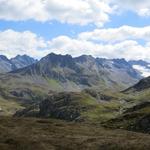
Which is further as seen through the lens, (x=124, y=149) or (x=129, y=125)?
(x=129, y=125)

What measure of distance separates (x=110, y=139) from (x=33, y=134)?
12644 millimetres

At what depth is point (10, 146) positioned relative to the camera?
56.3 meters

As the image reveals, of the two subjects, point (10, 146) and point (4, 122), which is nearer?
point (10, 146)

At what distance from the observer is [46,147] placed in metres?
55.8

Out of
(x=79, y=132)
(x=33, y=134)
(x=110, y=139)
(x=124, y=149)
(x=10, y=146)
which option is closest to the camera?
(x=124, y=149)

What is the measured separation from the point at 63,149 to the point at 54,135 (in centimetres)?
976

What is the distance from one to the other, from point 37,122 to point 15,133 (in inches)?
674

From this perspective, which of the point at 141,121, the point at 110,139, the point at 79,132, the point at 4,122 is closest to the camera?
the point at 110,139

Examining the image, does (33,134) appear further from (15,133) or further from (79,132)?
(79,132)

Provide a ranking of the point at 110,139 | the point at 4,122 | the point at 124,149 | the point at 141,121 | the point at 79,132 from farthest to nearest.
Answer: the point at 141,121 < the point at 4,122 < the point at 79,132 < the point at 110,139 < the point at 124,149

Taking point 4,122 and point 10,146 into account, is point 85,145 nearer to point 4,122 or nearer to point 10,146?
point 10,146

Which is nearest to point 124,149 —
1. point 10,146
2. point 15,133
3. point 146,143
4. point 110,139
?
point 146,143

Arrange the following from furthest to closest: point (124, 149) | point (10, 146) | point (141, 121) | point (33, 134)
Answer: point (141, 121)
point (33, 134)
point (10, 146)
point (124, 149)

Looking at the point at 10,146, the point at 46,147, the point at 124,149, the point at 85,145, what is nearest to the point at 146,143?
the point at 124,149
